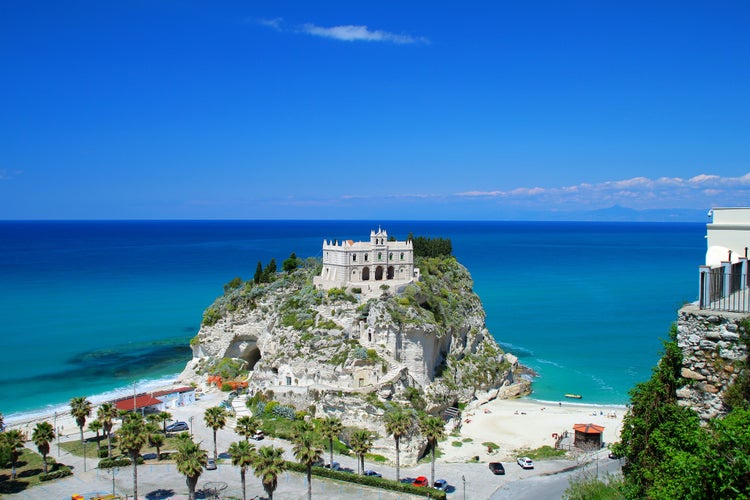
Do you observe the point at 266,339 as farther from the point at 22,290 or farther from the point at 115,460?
the point at 22,290

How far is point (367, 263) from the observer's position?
61.2 meters

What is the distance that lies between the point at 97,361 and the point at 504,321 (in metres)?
64.6

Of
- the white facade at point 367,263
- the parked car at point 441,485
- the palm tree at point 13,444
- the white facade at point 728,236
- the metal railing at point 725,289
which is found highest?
the white facade at point 728,236

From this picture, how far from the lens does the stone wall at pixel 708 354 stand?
11172 millimetres

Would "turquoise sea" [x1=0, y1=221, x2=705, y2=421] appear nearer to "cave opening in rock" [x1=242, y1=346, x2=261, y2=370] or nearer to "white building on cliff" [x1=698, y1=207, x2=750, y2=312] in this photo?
"cave opening in rock" [x1=242, y1=346, x2=261, y2=370]

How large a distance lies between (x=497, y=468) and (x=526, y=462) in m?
2.60

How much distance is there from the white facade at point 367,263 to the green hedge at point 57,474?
92.2 feet

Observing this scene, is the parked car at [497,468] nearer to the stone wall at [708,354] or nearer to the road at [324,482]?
the road at [324,482]

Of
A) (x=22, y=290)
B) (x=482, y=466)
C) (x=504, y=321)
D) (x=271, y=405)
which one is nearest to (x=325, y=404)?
(x=271, y=405)

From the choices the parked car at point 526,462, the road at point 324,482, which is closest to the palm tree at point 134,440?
the road at point 324,482

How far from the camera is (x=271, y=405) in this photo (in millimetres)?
53312

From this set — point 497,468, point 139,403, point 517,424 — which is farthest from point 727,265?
point 139,403

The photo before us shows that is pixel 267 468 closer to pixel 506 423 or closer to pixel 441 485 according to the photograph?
pixel 441 485

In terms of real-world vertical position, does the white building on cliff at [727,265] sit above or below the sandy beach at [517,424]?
above
